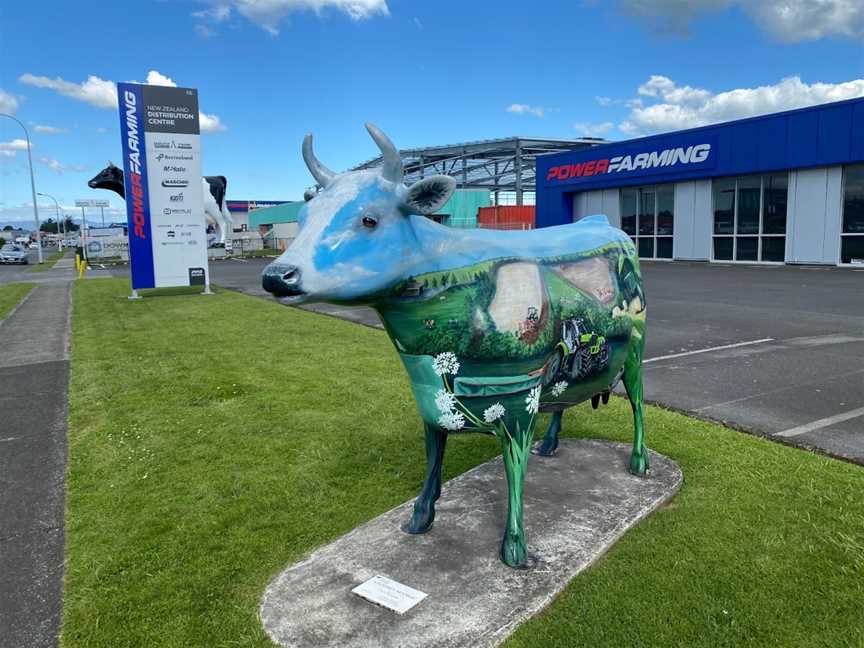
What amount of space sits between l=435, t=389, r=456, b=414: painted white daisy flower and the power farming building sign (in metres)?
15.7

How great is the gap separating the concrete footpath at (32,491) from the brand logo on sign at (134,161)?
7.05 metres

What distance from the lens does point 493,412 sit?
3064 mm

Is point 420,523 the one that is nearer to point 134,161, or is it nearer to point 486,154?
point 134,161

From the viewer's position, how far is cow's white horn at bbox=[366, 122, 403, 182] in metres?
2.55

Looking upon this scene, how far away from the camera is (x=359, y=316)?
13.0m

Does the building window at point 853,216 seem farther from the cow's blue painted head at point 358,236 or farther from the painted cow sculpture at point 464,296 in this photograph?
the cow's blue painted head at point 358,236

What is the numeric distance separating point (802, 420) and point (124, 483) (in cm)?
543

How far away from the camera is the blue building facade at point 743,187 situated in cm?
1983

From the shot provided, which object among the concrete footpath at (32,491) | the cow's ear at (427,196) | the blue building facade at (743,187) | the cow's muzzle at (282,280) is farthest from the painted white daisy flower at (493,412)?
the blue building facade at (743,187)

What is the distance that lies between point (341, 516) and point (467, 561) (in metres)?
0.99

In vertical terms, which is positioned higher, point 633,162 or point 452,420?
point 633,162

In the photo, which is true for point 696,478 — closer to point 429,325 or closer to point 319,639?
point 429,325

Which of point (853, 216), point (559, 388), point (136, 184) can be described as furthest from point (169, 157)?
point (853, 216)

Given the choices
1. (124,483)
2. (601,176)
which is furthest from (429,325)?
(601,176)
